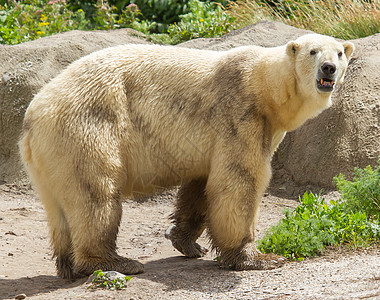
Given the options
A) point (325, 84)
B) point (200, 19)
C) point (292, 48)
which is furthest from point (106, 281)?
point (200, 19)

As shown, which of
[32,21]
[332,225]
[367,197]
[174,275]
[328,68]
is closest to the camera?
[328,68]

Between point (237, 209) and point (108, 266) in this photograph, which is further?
point (237, 209)

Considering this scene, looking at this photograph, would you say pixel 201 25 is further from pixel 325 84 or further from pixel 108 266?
pixel 108 266

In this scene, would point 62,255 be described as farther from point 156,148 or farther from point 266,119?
point 266,119

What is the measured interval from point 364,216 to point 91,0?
10513mm

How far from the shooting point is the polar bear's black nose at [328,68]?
5008mm

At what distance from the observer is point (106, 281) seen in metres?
4.79

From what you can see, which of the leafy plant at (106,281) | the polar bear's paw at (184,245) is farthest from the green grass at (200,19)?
the leafy plant at (106,281)

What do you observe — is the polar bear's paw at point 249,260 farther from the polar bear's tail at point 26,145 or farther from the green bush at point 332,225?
the polar bear's tail at point 26,145

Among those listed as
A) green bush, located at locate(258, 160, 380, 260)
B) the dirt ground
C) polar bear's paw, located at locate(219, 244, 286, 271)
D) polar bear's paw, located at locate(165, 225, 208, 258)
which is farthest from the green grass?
polar bear's paw, located at locate(219, 244, 286, 271)

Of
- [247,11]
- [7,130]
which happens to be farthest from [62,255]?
[247,11]

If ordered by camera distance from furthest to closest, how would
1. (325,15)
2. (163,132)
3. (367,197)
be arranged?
(325,15) < (367,197) < (163,132)

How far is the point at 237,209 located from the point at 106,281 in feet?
4.28

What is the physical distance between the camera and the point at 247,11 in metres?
12.8
